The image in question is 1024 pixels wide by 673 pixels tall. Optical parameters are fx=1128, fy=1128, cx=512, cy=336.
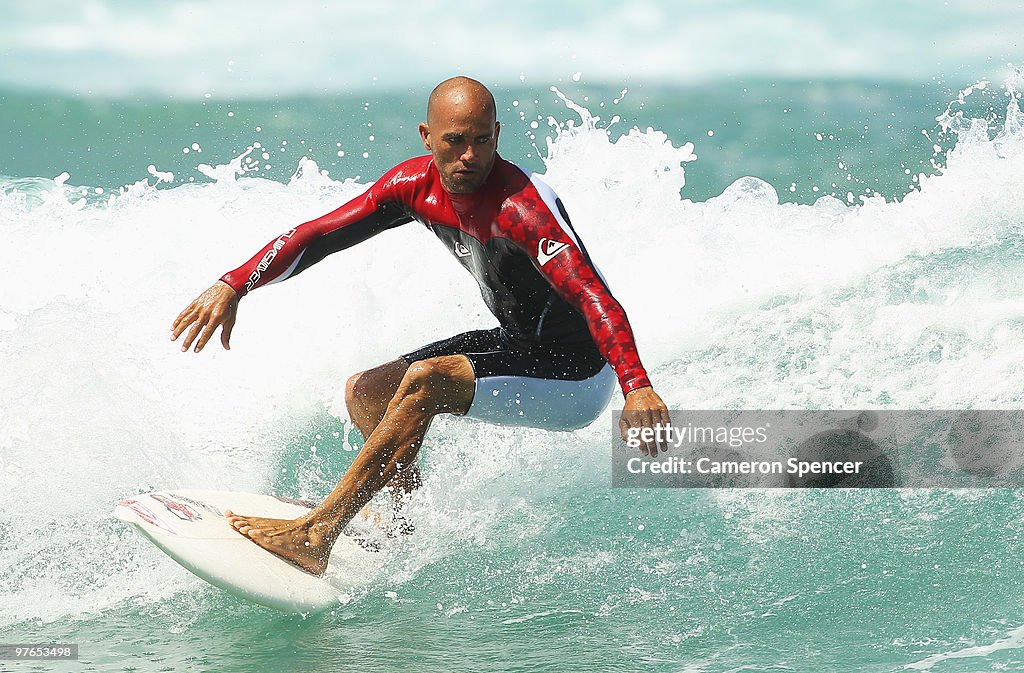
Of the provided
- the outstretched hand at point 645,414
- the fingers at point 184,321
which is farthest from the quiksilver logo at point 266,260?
the outstretched hand at point 645,414

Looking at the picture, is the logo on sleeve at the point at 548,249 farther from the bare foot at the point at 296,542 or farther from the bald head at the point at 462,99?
the bare foot at the point at 296,542

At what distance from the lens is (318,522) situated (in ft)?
12.5

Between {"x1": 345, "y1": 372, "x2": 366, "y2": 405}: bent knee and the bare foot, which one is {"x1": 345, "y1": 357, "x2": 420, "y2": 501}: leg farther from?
the bare foot

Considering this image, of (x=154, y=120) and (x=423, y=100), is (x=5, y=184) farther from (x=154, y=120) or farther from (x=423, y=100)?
(x=423, y=100)

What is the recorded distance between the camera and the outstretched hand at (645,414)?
3.24 m

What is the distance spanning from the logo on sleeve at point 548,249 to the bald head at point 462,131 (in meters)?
0.30

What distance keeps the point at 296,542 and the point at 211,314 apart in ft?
2.78

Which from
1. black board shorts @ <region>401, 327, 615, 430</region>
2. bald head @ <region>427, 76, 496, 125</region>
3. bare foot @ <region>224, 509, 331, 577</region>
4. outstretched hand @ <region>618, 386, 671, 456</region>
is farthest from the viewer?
black board shorts @ <region>401, 327, 615, 430</region>

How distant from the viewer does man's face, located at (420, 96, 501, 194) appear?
3.54 m

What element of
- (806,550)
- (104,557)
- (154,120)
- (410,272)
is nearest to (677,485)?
(806,550)

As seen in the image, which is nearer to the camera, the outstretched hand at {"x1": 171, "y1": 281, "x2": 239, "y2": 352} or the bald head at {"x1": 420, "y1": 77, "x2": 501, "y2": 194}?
the bald head at {"x1": 420, "y1": 77, "x2": 501, "y2": 194}

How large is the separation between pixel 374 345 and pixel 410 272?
0.65 metres

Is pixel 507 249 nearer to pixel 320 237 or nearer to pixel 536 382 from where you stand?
pixel 536 382

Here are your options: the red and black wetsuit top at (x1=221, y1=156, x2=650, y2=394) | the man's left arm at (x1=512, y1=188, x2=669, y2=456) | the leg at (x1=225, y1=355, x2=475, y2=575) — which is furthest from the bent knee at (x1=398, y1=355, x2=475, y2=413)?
the man's left arm at (x1=512, y1=188, x2=669, y2=456)
